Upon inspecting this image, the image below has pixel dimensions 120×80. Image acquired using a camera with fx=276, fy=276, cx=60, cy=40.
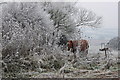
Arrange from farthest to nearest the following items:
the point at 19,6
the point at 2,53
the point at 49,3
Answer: the point at 49,3, the point at 19,6, the point at 2,53

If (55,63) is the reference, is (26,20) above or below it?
above

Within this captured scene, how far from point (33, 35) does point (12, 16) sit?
444 cm

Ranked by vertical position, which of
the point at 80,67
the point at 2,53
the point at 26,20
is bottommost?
the point at 80,67

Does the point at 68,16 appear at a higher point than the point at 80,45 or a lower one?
higher

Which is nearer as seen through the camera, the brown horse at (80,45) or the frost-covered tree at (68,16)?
the brown horse at (80,45)

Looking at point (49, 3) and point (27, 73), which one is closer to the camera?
point (27, 73)

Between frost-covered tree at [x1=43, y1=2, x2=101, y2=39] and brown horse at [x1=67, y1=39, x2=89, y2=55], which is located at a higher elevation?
frost-covered tree at [x1=43, y1=2, x2=101, y2=39]

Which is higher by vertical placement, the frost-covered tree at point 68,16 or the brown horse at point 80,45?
the frost-covered tree at point 68,16

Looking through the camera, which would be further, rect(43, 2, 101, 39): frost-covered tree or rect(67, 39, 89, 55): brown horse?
rect(43, 2, 101, 39): frost-covered tree

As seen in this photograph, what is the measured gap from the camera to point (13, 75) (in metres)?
6.67

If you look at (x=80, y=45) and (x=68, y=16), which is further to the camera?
(x=68, y=16)

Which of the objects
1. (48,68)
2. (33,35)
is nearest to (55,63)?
(48,68)

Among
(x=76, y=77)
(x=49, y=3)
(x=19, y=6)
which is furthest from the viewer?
(x=49, y=3)

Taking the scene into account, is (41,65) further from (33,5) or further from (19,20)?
(33,5)
